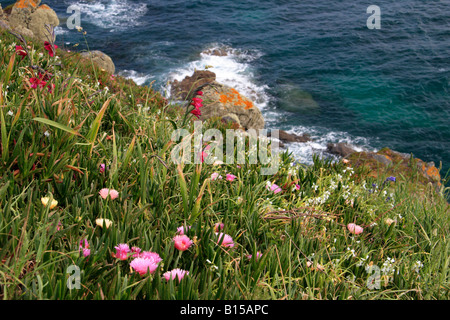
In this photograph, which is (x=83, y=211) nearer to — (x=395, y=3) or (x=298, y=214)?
(x=298, y=214)

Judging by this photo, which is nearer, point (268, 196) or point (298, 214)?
point (298, 214)

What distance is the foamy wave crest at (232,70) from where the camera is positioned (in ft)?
73.2

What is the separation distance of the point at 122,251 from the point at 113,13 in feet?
104

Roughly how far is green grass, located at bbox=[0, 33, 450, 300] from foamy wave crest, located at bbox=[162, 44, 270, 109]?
700 inches

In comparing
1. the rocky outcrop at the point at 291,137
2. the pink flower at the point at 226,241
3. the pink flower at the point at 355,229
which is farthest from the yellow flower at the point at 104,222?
the rocky outcrop at the point at 291,137

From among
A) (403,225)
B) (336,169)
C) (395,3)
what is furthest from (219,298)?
(395,3)

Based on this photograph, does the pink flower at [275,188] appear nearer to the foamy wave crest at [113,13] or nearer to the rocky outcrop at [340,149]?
the rocky outcrop at [340,149]

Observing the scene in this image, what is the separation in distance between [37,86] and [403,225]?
145 inches

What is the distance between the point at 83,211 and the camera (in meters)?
2.96

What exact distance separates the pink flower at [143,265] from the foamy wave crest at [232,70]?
63.5 feet

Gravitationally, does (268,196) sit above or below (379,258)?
above

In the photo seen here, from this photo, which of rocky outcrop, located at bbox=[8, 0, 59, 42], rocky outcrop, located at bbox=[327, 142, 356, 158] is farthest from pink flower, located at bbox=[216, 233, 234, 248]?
rocky outcrop, located at bbox=[8, 0, 59, 42]

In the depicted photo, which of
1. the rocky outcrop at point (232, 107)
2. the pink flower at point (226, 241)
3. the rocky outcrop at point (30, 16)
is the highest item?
the rocky outcrop at point (30, 16)
